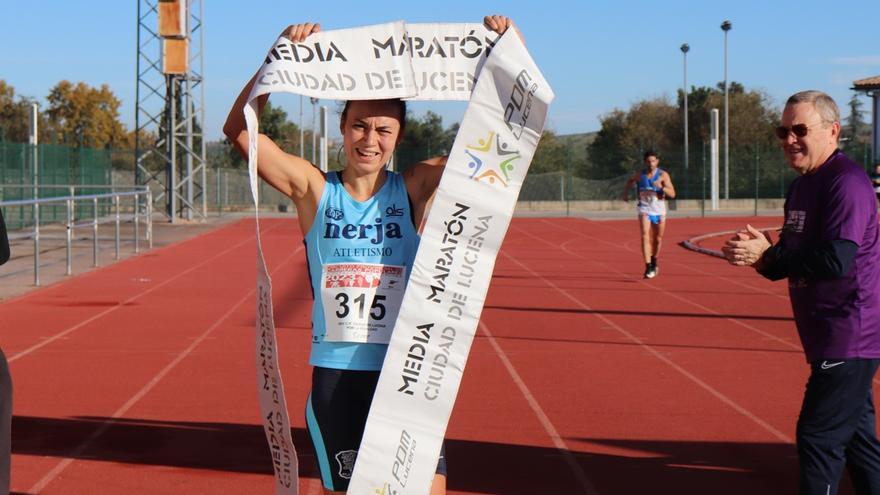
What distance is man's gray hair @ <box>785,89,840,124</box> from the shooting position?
→ 4605mm

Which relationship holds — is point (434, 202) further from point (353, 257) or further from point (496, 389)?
point (496, 389)

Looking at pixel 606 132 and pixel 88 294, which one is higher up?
pixel 606 132

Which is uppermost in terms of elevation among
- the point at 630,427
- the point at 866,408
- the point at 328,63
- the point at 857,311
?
the point at 328,63

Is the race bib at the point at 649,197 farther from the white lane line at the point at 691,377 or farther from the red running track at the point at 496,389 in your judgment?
the white lane line at the point at 691,377

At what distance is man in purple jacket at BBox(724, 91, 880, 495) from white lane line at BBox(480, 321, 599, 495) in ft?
5.33

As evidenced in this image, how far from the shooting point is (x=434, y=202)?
3846 millimetres

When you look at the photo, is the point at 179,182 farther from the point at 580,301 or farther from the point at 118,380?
the point at 118,380

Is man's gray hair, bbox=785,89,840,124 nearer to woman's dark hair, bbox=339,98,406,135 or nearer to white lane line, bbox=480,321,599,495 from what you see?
woman's dark hair, bbox=339,98,406,135

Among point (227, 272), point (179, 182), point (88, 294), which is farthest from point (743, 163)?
point (88, 294)

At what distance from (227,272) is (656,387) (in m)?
10.7

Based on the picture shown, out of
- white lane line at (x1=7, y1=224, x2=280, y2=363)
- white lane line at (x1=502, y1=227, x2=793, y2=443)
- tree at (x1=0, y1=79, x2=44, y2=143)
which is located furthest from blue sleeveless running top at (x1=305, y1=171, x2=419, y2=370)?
tree at (x1=0, y1=79, x2=44, y2=143)

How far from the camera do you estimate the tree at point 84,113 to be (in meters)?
78.2

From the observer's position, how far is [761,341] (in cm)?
1096

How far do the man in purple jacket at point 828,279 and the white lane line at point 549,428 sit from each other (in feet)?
5.33
